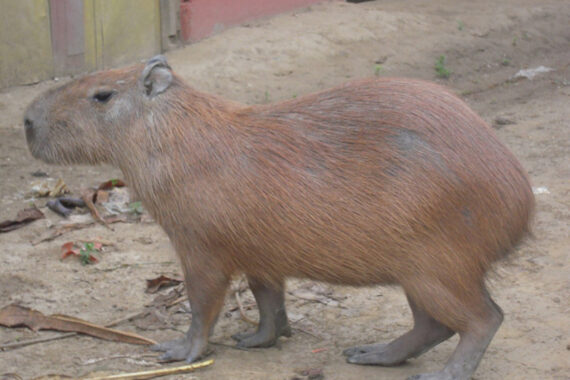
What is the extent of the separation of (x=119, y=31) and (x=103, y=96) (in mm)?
4678

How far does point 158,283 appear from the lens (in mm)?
4582

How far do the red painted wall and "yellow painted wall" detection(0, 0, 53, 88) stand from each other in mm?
1572

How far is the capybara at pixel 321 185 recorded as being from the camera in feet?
10.9

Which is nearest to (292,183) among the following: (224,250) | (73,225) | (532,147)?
(224,250)

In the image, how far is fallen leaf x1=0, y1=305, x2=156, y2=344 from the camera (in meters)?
4.01

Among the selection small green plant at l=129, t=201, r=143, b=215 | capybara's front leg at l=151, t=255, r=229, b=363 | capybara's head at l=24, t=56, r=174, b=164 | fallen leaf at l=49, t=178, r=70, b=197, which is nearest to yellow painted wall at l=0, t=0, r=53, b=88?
fallen leaf at l=49, t=178, r=70, b=197

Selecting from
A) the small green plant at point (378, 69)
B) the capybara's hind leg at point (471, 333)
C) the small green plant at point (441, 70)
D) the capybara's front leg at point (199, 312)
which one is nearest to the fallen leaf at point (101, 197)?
the capybara's front leg at point (199, 312)

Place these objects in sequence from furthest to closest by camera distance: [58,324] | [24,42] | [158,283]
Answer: [24,42] → [158,283] → [58,324]

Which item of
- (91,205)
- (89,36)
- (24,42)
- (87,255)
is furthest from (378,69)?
(87,255)

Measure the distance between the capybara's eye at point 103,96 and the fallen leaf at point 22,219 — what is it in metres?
1.84

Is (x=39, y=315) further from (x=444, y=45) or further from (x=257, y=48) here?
(x=444, y=45)

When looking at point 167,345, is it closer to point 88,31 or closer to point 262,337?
point 262,337

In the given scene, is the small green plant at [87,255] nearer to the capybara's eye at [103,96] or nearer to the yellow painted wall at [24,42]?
the capybara's eye at [103,96]

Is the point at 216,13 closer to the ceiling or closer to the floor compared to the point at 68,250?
closer to the ceiling
